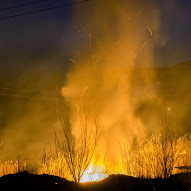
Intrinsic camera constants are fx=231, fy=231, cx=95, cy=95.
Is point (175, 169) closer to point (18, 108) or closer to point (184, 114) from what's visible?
point (184, 114)

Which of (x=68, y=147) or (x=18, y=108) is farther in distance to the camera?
(x=18, y=108)

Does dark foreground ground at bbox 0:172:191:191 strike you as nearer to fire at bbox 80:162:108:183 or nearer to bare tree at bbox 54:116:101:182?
bare tree at bbox 54:116:101:182

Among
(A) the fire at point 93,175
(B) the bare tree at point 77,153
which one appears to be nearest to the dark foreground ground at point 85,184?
(B) the bare tree at point 77,153

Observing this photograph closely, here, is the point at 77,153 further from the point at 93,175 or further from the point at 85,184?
the point at 93,175

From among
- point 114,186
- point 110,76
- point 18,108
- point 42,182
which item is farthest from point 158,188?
point 18,108

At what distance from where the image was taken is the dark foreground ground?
7.08 metres

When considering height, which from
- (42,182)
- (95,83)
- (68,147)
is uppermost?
(95,83)

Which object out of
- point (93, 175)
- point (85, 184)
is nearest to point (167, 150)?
point (93, 175)

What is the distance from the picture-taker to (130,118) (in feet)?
48.0

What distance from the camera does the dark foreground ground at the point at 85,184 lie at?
7.08m

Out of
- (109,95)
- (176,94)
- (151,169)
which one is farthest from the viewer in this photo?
(176,94)

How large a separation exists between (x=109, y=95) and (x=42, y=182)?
7.94 meters

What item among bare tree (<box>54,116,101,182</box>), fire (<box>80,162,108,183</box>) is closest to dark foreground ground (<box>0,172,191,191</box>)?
bare tree (<box>54,116,101,182</box>)

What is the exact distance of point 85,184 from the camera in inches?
293
